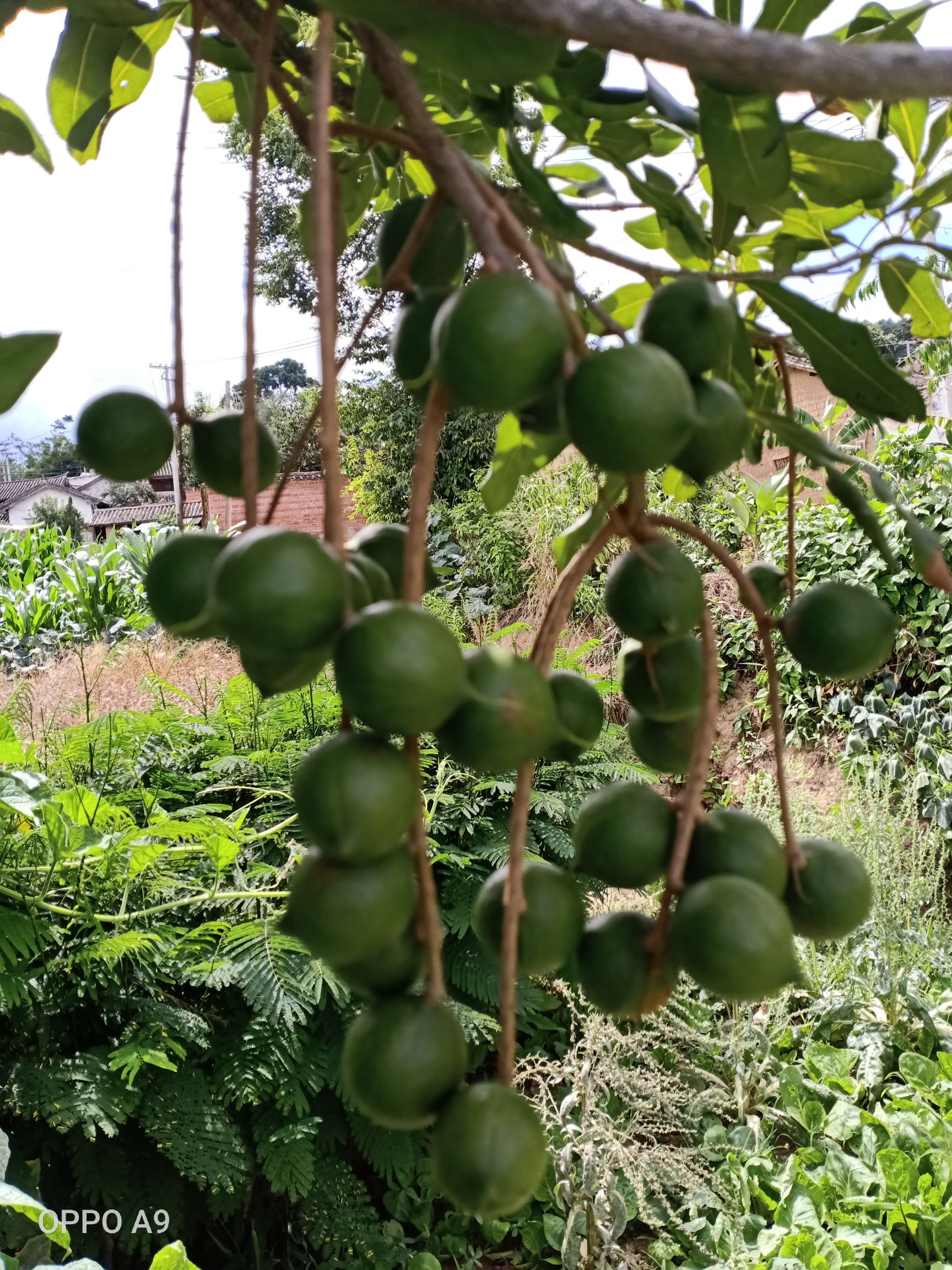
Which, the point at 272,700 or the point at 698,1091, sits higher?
the point at 272,700

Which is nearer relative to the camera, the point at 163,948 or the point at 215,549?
the point at 215,549

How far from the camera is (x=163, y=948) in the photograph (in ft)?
6.67

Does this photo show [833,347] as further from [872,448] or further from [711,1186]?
[872,448]

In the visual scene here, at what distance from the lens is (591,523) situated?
608 mm

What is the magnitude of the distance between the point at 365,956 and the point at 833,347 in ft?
1.56

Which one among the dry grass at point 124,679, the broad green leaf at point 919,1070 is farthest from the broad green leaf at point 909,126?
the dry grass at point 124,679

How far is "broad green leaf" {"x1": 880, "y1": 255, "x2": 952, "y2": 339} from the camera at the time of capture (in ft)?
2.75

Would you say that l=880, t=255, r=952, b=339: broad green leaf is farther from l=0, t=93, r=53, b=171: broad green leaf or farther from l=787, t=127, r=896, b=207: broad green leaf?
l=0, t=93, r=53, b=171: broad green leaf

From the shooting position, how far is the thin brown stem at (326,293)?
368mm

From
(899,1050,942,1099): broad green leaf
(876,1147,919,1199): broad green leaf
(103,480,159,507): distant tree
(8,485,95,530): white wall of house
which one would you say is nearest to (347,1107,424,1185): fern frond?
(876,1147,919,1199): broad green leaf

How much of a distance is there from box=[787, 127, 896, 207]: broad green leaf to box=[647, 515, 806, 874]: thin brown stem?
302 mm

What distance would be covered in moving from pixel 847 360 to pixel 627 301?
0.35 meters

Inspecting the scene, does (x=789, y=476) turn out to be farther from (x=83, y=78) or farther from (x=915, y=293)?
(x=83, y=78)

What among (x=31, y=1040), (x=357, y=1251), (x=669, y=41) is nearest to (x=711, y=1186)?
(x=357, y=1251)
